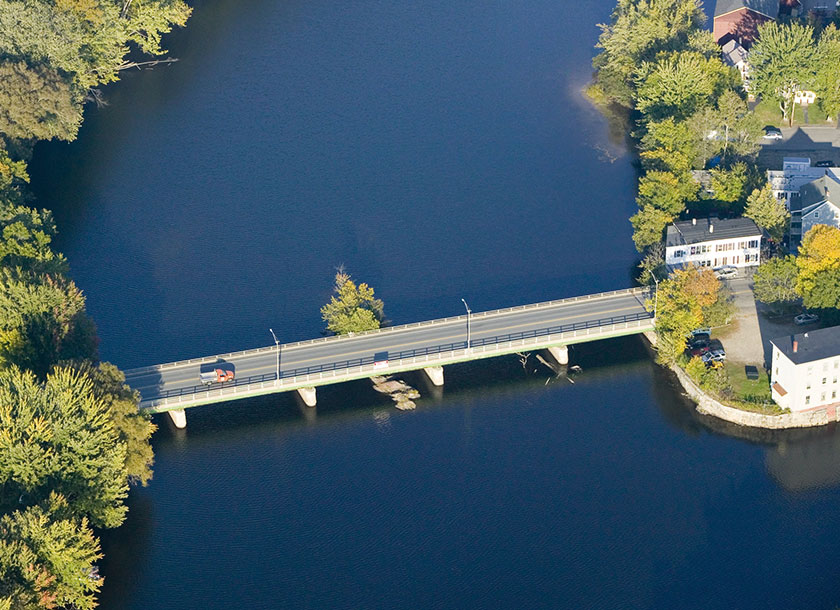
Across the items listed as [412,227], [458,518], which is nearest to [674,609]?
[458,518]

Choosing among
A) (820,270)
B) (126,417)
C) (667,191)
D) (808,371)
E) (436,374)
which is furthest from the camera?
(667,191)

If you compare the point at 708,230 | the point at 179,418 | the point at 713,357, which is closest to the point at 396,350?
the point at 179,418

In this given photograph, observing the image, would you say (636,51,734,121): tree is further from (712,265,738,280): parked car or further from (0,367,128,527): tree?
(0,367,128,527): tree

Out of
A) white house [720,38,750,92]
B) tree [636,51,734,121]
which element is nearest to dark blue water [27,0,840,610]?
tree [636,51,734,121]

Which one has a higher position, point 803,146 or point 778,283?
point 803,146

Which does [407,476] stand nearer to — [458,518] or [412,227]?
[458,518]

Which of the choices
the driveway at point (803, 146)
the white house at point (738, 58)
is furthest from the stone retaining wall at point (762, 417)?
the white house at point (738, 58)

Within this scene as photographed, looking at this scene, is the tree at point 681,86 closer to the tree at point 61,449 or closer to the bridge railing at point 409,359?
the bridge railing at point 409,359

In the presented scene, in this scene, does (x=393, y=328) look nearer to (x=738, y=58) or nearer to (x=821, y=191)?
(x=821, y=191)
